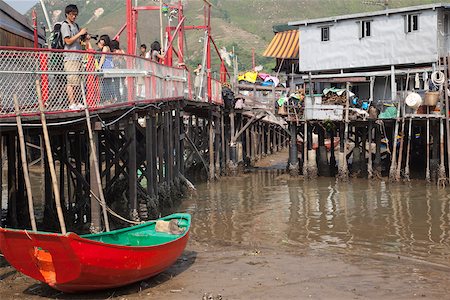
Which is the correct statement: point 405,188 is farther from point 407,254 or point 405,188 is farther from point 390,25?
point 407,254

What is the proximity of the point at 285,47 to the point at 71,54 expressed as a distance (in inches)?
1253

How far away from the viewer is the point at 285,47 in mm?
43062

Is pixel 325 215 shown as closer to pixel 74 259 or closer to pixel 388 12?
pixel 74 259

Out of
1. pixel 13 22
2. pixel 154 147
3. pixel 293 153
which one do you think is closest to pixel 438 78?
pixel 293 153

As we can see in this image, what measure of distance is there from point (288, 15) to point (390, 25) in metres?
92.5

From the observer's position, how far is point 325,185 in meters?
27.4

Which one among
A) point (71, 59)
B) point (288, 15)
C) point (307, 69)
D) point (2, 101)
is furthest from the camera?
point (288, 15)

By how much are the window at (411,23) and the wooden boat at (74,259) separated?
2133cm

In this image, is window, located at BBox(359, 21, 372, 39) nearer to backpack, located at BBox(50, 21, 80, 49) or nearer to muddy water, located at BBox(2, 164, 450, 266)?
muddy water, located at BBox(2, 164, 450, 266)

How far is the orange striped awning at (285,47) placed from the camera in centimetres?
4237

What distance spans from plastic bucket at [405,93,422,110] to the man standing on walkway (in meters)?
16.5

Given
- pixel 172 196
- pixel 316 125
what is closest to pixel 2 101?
pixel 172 196

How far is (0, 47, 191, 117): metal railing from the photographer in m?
11.3

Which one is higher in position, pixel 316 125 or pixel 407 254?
pixel 316 125
